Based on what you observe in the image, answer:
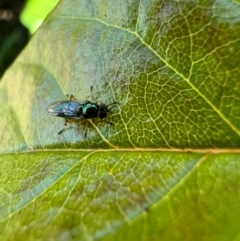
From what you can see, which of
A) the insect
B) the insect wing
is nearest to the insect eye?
the insect

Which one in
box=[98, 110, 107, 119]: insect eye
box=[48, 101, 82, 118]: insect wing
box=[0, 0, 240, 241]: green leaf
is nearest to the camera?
box=[0, 0, 240, 241]: green leaf

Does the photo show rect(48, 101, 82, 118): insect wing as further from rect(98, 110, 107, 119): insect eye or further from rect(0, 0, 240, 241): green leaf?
rect(98, 110, 107, 119): insect eye

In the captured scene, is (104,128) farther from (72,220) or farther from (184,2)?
(184,2)

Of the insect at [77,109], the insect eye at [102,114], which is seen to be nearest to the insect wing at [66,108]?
the insect at [77,109]

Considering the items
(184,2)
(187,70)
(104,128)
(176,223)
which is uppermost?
(184,2)

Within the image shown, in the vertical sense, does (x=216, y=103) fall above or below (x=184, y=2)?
below

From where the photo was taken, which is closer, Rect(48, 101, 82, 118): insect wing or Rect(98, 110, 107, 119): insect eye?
Rect(98, 110, 107, 119): insect eye

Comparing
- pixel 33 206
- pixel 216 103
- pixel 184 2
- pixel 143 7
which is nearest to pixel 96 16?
pixel 143 7
